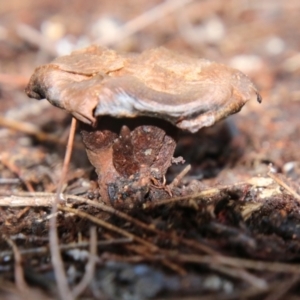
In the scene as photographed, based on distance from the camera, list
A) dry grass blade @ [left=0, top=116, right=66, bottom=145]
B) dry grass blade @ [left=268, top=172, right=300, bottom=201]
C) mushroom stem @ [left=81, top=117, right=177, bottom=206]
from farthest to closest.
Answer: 1. dry grass blade @ [left=0, top=116, right=66, bottom=145]
2. dry grass blade @ [left=268, top=172, right=300, bottom=201]
3. mushroom stem @ [left=81, top=117, right=177, bottom=206]

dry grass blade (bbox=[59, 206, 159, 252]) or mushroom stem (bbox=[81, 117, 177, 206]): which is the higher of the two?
mushroom stem (bbox=[81, 117, 177, 206])

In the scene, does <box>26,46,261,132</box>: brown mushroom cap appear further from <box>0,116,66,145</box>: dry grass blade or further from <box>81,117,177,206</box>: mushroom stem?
<box>0,116,66,145</box>: dry grass blade

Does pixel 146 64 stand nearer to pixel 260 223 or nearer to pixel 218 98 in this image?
pixel 218 98

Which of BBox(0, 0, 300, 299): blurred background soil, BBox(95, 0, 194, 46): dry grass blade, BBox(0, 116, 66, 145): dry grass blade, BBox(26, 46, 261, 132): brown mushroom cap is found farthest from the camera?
BBox(95, 0, 194, 46): dry grass blade

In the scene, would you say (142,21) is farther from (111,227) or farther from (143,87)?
(111,227)

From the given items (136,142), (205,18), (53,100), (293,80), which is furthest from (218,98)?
(205,18)

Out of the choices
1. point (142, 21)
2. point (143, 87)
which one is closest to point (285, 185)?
point (143, 87)

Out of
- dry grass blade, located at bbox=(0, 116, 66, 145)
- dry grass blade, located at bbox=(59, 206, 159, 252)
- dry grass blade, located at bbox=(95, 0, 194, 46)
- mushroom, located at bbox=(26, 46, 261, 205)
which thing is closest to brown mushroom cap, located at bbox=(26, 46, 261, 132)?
mushroom, located at bbox=(26, 46, 261, 205)
